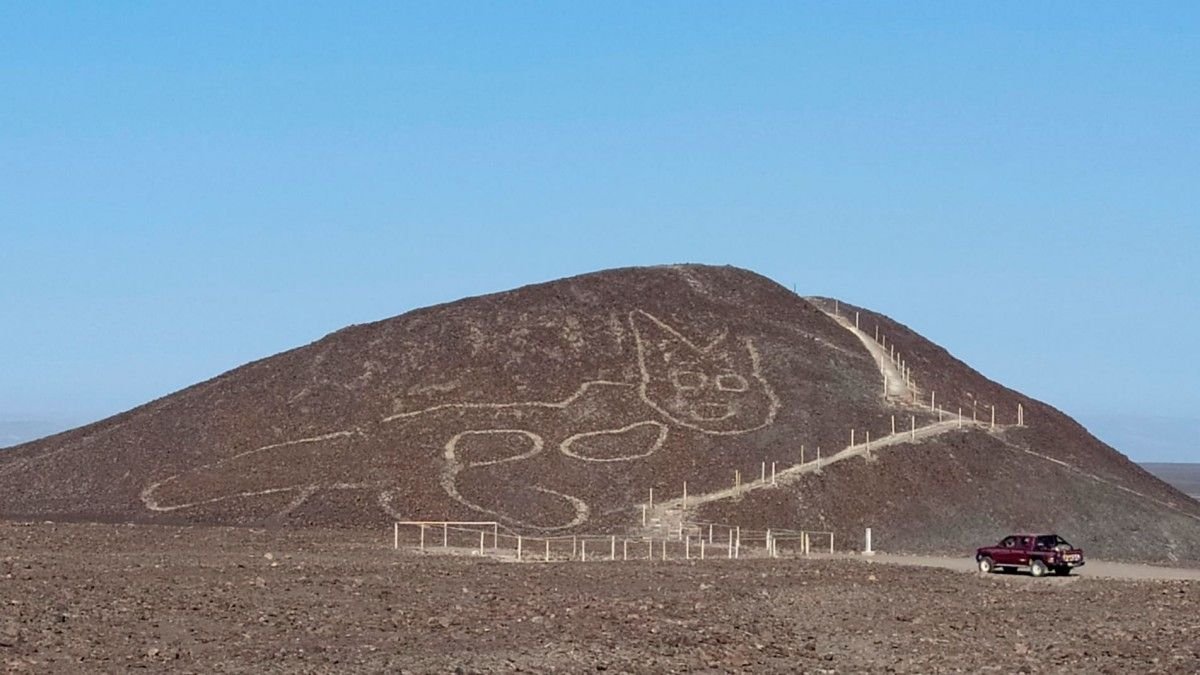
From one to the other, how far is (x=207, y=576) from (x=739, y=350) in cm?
5521

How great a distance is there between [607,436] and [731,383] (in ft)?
31.7

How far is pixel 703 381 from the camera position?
88938 mm

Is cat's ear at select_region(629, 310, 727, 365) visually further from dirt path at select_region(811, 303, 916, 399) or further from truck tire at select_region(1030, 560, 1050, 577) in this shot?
truck tire at select_region(1030, 560, 1050, 577)

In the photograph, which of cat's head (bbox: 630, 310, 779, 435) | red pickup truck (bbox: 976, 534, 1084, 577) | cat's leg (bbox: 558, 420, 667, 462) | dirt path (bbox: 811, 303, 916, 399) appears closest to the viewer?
red pickup truck (bbox: 976, 534, 1084, 577)

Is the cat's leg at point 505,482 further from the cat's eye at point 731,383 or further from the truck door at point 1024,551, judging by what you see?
the truck door at point 1024,551

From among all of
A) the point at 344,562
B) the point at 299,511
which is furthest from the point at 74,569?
the point at 299,511

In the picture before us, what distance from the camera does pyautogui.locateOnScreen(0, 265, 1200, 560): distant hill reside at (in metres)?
74.8

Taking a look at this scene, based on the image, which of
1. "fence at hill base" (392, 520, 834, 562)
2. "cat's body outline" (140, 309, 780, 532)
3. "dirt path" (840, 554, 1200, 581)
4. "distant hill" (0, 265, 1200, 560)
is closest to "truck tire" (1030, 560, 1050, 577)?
"dirt path" (840, 554, 1200, 581)

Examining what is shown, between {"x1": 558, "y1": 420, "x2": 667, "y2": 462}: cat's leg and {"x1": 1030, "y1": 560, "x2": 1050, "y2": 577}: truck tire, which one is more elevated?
{"x1": 558, "y1": 420, "x2": 667, "y2": 462}: cat's leg

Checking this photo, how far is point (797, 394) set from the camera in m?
87.7

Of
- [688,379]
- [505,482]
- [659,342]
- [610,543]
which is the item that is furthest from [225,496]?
[659,342]

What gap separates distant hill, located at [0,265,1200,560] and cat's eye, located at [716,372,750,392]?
207 mm

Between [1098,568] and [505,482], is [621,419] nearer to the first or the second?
[505,482]

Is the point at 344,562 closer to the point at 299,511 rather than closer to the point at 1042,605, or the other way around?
the point at 1042,605
